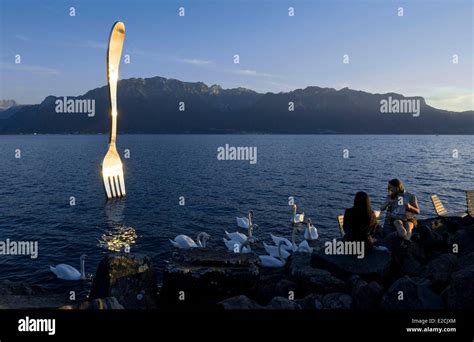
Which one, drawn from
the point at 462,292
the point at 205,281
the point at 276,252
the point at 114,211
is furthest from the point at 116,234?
the point at 462,292

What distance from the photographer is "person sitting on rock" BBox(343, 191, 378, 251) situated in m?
10.9

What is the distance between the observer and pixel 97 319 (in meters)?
4.58

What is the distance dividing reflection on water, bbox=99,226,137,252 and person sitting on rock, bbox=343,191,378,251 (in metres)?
16.0

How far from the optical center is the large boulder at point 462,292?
24.8 ft

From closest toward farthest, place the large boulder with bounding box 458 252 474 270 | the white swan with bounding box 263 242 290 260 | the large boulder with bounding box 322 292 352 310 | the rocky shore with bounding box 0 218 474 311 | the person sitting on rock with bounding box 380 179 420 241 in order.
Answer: the rocky shore with bounding box 0 218 474 311, the large boulder with bounding box 322 292 352 310, the large boulder with bounding box 458 252 474 270, the person sitting on rock with bounding box 380 179 420 241, the white swan with bounding box 263 242 290 260

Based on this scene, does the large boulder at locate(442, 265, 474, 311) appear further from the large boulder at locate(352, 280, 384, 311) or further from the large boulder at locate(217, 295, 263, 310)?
the large boulder at locate(217, 295, 263, 310)

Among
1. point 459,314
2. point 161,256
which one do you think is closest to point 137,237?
point 161,256

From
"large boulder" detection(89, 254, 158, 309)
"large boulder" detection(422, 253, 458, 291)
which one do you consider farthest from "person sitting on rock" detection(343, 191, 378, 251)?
"large boulder" detection(89, 254, 158, 309)

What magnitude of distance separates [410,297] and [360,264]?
2965mm

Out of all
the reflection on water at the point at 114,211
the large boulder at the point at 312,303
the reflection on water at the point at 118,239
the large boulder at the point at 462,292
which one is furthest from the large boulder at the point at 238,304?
the reflection on water at the point at 114,211

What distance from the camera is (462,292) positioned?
25.3 ft

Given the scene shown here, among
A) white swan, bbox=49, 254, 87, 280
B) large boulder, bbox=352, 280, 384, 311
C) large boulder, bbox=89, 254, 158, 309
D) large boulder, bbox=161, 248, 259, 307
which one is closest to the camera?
large boulder, bbox=352, 280, 384, 311

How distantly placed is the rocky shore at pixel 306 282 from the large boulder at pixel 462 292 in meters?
0.02

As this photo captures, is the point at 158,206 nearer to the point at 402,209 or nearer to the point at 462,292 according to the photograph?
the point at 402,209
